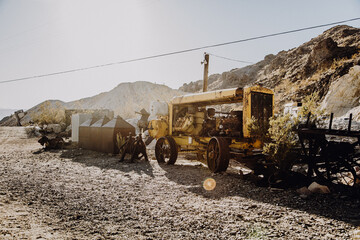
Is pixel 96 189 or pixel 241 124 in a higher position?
pixel 241 124

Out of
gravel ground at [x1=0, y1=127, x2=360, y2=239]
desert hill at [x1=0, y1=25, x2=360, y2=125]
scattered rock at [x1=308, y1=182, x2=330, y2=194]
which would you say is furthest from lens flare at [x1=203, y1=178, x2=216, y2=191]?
desert hill at [x1=0, y1=25, x2=360, y2=125]

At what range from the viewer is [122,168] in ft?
24.4

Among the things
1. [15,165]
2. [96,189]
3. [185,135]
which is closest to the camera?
[96,189]

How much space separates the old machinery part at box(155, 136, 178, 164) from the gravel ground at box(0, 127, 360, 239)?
1.90m

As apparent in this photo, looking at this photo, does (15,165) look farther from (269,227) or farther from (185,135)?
(269,227)

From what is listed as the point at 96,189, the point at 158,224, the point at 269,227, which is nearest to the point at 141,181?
the point at 96,189

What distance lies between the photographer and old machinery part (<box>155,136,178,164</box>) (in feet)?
26.0

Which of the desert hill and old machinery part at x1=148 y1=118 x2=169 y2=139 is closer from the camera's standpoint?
old machinery part at x1=148 y1=118 x2=169 y2=139

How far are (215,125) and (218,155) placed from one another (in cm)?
180

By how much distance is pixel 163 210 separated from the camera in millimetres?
3730

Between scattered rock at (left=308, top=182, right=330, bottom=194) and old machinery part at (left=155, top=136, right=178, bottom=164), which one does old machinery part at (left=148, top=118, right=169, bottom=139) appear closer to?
old machinery part at (left=155, top=136, right=178, bottom=164)

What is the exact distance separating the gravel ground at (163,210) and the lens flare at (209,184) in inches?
4.8

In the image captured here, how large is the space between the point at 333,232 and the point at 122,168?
597cm

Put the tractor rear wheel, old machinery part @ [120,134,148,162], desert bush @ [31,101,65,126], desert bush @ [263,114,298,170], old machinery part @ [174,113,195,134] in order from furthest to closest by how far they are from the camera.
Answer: desert bush @ [31,101,65,126], old machinery part @ [120,134,148,162], old machinery part @ [174,113,195,134], the tractor rear wheel, desert bush @ [263,114,298,170]
